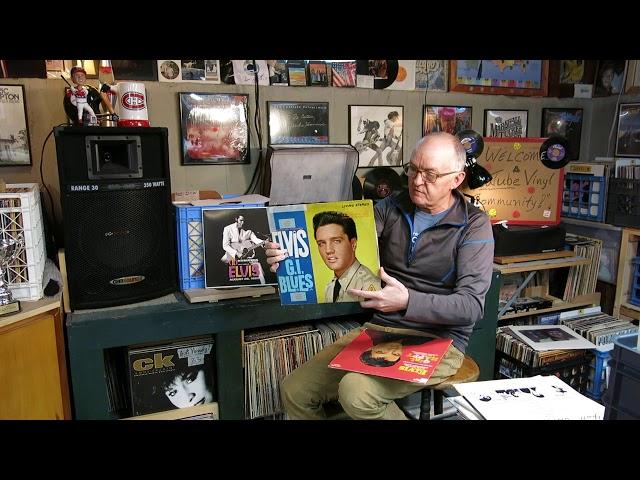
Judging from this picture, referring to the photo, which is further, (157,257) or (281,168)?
(281,168)

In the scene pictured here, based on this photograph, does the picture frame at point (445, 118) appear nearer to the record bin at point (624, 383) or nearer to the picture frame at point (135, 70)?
the picture frame at point (135, 70)

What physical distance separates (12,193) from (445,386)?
4.91 feet

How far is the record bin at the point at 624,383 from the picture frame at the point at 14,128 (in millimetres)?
2227

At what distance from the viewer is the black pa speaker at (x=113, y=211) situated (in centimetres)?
173

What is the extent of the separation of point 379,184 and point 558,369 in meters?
1.25

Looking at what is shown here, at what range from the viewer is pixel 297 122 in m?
2.59

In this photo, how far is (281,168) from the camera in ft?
7.58

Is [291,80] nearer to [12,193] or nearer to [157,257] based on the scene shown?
[157,257]

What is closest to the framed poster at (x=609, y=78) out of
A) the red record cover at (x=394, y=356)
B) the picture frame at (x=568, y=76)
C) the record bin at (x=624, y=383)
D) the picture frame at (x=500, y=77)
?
the picture frame at (x=568, y=76)

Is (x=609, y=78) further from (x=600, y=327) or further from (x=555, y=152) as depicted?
(x=600, y=327)

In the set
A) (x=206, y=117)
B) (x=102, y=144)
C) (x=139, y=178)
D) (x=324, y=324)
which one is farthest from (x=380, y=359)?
(x=206, y=117)

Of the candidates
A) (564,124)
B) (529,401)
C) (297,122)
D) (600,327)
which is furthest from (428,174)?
(564,124)

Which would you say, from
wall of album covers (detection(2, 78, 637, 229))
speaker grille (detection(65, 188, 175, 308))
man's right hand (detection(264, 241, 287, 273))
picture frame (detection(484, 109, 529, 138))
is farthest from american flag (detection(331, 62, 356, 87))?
man's right hand (detection(264, 241, 287, 273))

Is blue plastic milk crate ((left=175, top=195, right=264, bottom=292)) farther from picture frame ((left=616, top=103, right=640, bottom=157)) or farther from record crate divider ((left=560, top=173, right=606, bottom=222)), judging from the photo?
picture frame ((left=616, top=103, right=640, bottom=157))
